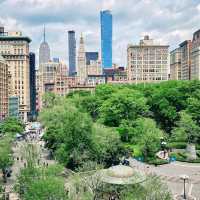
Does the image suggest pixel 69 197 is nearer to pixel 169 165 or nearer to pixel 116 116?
pixel 169 165

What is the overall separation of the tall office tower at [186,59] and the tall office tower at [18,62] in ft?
254

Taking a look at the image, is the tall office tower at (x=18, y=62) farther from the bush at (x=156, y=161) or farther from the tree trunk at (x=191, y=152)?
the bush at (x=156, y=161)

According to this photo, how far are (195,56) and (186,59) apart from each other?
55.8ft

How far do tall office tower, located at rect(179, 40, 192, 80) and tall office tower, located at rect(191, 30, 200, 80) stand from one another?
662cm

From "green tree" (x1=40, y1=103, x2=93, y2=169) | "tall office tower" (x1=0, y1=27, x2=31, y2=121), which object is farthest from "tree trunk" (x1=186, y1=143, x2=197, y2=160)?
"tall office tower" (x1=0, y1=27, x2=31, y2=121)

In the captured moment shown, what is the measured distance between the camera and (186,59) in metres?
192

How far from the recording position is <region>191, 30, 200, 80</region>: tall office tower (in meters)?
171

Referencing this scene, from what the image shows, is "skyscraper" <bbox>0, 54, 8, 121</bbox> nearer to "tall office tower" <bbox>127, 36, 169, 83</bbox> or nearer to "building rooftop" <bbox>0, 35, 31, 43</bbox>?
"building rooftop" <bbox>0, 35, 31, 43</bbox>

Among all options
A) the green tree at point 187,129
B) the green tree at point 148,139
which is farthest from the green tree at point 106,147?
the green tree at point 187,129

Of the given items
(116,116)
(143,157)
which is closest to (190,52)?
(116,116)

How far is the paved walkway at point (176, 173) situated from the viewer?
4400 centimetres

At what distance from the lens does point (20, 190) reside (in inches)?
1458

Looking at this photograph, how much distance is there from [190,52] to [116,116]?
118m

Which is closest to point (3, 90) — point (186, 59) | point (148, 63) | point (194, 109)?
point (194, 109)
